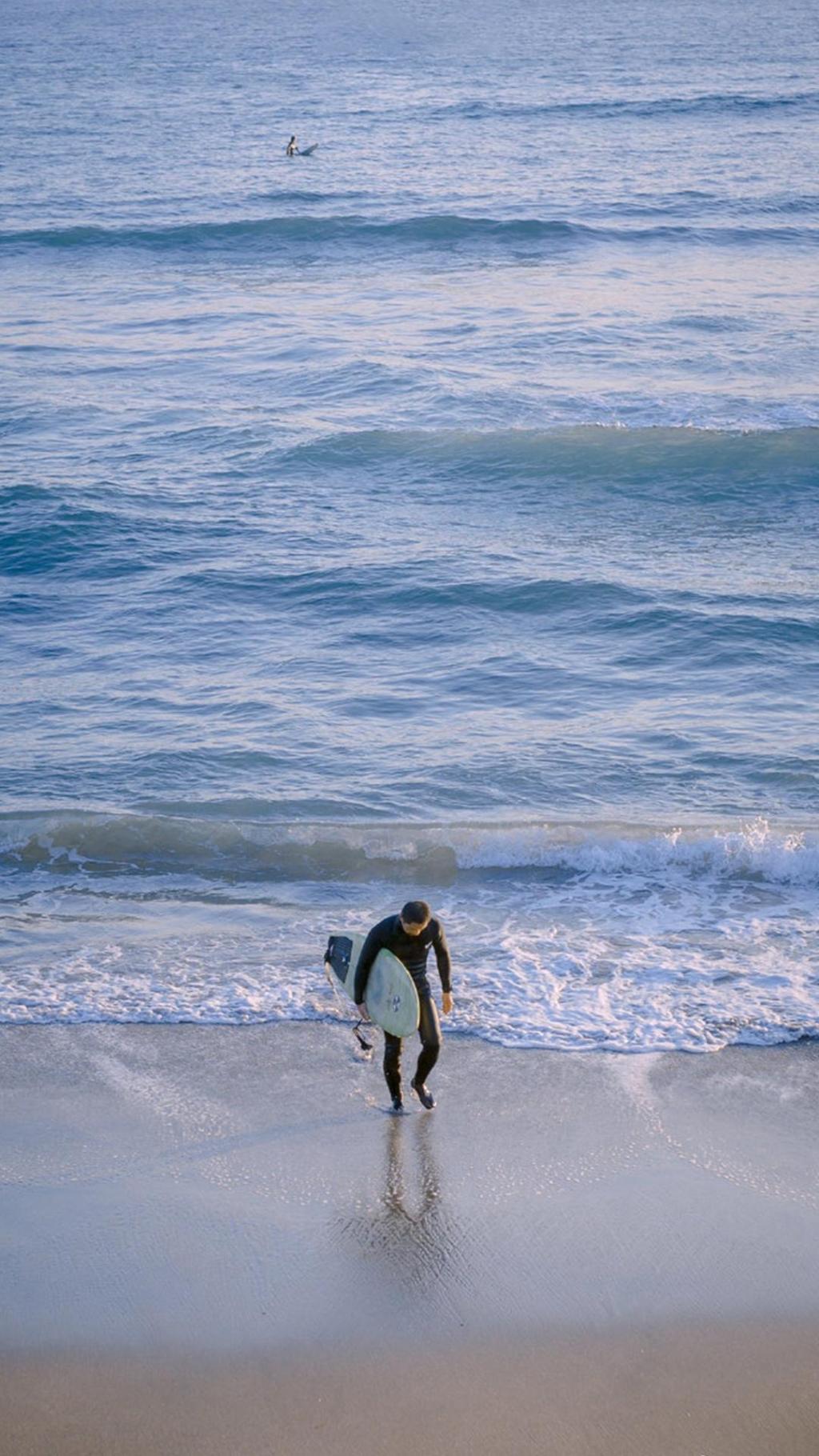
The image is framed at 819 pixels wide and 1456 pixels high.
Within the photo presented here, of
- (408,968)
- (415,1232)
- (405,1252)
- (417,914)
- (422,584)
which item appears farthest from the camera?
(422,584)

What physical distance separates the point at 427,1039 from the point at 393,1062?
0.76ft

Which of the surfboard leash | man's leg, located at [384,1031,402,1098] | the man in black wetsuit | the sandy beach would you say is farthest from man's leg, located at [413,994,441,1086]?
the surfboard leash

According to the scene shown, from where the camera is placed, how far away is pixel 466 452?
68.4ft

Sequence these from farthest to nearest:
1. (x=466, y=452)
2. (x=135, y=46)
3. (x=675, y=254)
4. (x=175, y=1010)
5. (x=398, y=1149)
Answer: (x=135, y=46) → (x=675, y=254) → (x=466, y=452) → (x=175, y=1010) → (x=398, y=1149)

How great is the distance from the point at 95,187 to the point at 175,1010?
1436 inches

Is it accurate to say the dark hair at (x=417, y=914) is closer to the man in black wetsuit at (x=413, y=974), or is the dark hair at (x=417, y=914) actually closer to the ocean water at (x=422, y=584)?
the man in black wetsuit at (x=413, y=974)

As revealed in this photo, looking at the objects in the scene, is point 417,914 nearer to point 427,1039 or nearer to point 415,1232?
point 427,1039

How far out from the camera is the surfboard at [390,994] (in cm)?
734

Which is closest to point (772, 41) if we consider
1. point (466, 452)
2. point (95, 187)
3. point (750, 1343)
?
point (95, 187)

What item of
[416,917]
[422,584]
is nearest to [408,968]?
[416,917]

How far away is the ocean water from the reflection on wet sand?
1.48m

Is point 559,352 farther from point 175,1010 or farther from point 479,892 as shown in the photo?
point 175,1010

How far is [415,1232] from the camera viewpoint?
6.46 meters

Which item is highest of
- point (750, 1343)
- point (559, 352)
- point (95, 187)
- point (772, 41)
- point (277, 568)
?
point (772, 41)
